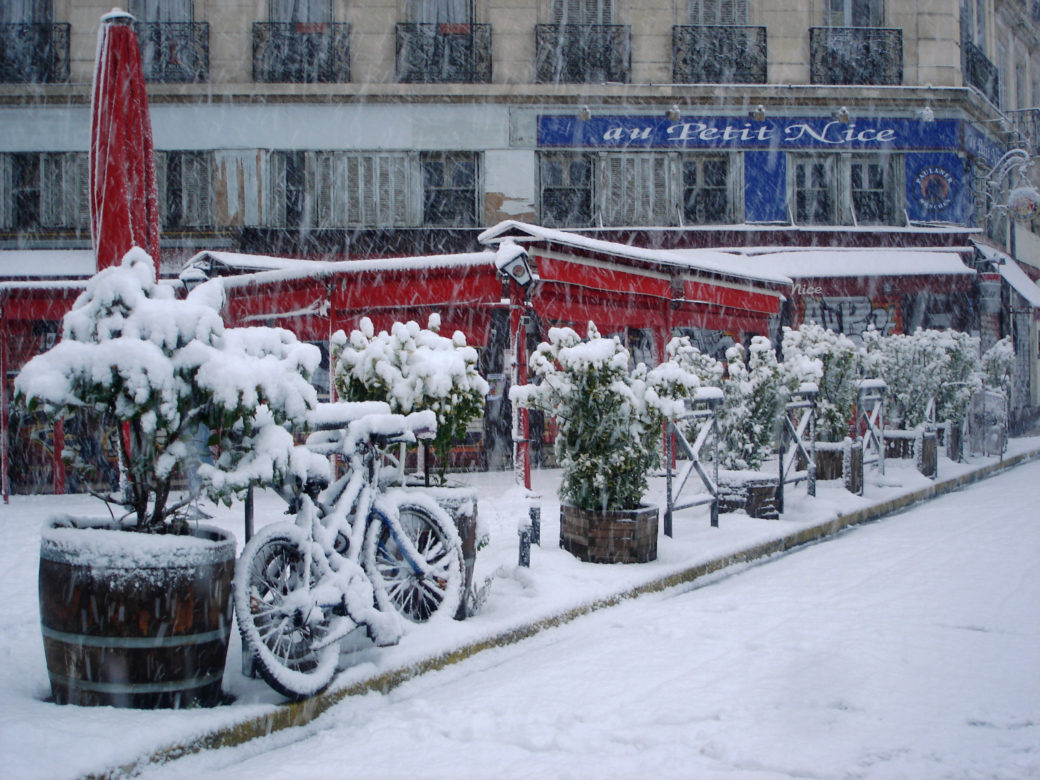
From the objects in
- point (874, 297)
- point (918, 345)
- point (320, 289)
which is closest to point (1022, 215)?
point (874, 297)

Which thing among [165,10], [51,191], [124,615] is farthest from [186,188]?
[124,615]

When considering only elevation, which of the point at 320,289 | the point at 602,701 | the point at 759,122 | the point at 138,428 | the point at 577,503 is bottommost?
the point at 602,701

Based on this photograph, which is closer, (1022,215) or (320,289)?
(320,289)

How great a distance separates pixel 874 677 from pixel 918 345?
38.5 feet

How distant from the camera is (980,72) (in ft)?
76.6

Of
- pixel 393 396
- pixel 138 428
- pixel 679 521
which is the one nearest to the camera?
pixel 138 428

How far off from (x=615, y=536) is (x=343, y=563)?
3.16 m

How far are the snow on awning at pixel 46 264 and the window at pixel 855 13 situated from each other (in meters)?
16.1

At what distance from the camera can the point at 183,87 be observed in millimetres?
19078

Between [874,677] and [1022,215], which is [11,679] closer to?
[874,677]

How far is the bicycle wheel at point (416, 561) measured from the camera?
5.25 meters

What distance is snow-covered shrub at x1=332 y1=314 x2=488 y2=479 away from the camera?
633cm

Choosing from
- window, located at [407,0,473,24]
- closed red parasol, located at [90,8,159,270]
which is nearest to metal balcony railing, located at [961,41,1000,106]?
window, located at [407,0,473,24]

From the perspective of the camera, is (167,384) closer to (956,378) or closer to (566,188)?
(956,378)
